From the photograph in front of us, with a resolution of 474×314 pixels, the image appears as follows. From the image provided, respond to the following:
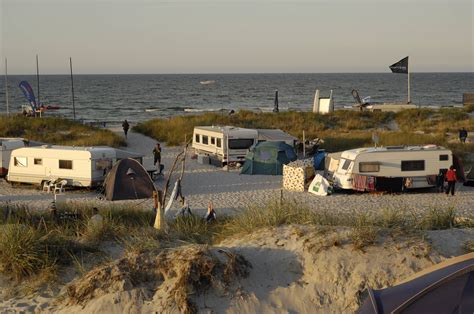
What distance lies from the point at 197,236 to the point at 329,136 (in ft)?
68.5

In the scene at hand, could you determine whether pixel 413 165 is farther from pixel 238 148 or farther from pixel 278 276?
pixel 278 276

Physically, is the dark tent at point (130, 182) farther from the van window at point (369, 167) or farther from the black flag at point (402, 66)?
the black flag at point (402, 66)

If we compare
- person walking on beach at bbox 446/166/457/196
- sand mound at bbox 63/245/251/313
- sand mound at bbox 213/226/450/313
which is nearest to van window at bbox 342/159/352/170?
person walking on beach at bbox 446/166/457/196

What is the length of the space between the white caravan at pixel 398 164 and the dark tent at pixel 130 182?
5.82m

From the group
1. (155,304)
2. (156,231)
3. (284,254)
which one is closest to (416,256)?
(284,254)

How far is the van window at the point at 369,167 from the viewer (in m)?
18.5

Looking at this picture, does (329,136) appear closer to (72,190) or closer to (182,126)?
(182,126)

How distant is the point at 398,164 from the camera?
18.5m

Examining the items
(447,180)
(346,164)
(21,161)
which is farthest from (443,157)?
(21,161)

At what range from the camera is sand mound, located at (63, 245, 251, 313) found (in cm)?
659

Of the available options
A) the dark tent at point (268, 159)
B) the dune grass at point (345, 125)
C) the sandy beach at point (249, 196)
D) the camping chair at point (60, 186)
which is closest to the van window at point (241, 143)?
the sandy beach at point (249, 196)

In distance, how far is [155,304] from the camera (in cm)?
656

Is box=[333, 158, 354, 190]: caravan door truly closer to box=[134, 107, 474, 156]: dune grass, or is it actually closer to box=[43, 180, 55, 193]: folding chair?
box=[134, 107, 474, 156]: dune grass

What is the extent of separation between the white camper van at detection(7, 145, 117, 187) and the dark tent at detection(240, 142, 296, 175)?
5103 mm
